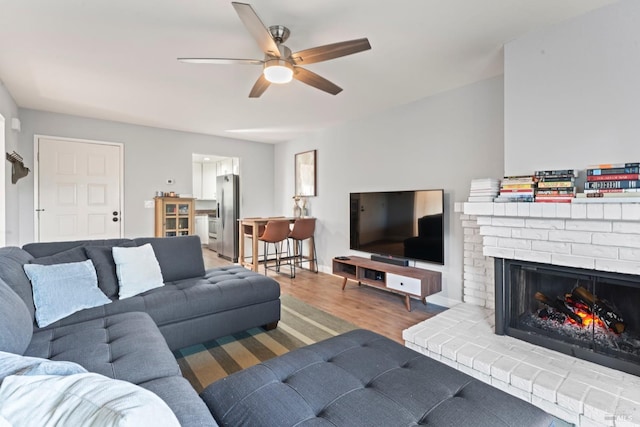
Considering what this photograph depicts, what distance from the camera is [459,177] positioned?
3268 mm

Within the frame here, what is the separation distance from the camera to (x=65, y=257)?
2.24 metres

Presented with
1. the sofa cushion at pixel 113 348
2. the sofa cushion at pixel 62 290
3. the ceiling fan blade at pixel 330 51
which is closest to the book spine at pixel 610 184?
the ceiling fan blade at pixel 330 51

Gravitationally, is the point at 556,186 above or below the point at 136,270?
above

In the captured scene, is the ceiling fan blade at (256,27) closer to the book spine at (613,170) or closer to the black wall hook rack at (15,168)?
the book spine at (613,170)

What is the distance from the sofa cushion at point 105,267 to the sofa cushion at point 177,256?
0.99ft

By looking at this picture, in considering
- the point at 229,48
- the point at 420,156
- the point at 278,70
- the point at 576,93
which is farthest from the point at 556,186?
the point at 229,48

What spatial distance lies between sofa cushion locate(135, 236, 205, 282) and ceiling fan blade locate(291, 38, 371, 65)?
1895 millimetres

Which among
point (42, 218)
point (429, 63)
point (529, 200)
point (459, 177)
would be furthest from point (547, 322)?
point (42, 218)

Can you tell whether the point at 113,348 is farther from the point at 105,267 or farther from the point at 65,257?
the point at 65,257

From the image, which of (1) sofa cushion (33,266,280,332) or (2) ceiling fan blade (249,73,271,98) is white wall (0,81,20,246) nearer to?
(1) sofa cushion (33,266,280,332)

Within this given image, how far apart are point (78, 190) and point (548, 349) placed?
565cm

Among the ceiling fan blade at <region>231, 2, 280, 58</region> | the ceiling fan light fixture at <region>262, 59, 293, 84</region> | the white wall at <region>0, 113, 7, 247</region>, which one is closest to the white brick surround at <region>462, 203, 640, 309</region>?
the ceiling fan light fixture at <region>262, 59, 293, 84</region>

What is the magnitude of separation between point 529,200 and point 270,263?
421cm

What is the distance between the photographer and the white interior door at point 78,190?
4.21 m
